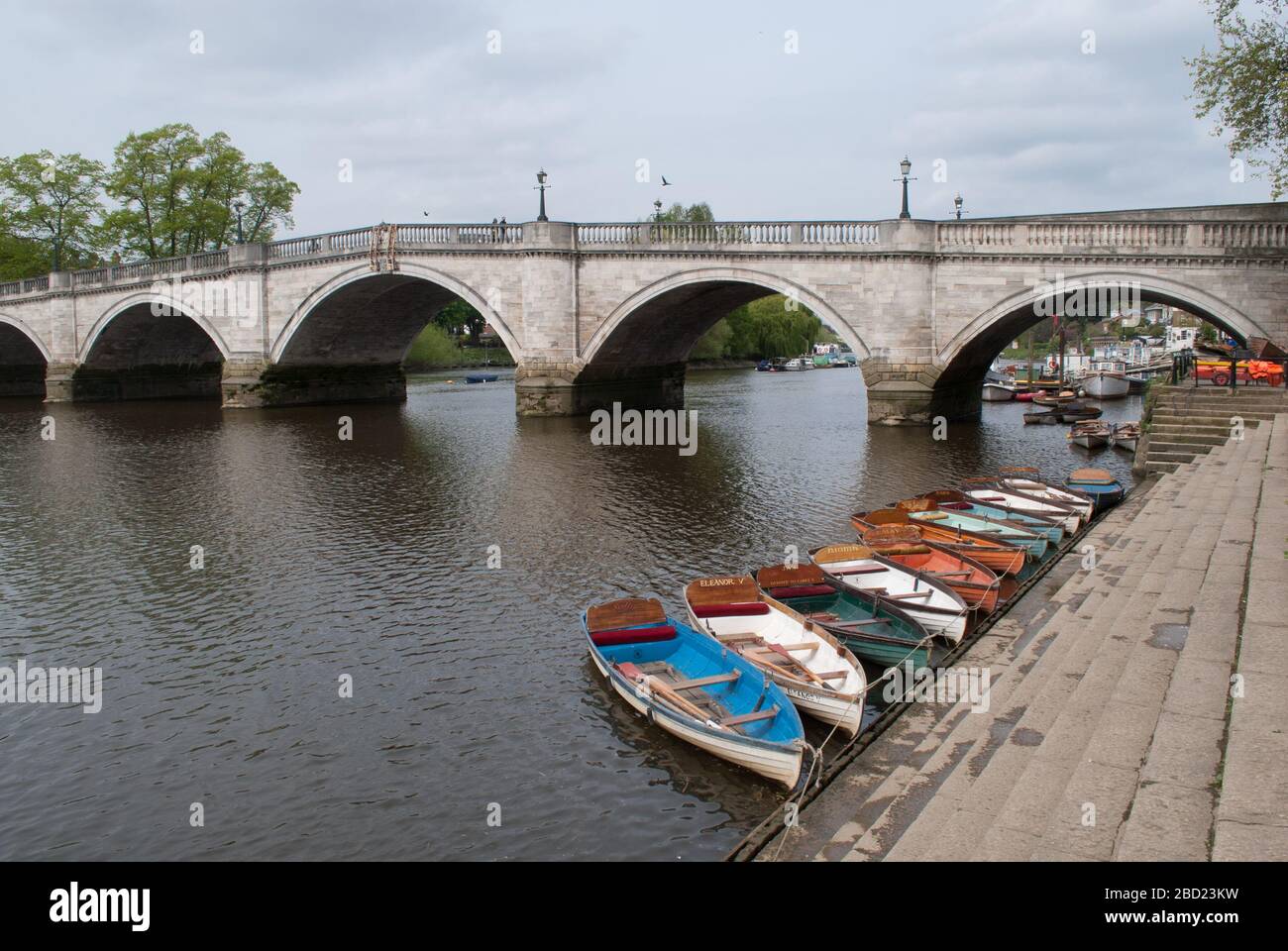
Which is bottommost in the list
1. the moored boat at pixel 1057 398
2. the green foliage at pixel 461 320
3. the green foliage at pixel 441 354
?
the moored boat at pixel 1057 398

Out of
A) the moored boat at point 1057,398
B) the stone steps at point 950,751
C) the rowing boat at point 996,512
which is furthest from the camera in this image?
the moored boat at point 1057,398

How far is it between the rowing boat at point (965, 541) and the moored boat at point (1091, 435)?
1333 centimetres

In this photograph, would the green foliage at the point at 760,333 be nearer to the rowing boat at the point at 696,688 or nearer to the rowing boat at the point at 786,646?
the rowing boat at the point at 786,646

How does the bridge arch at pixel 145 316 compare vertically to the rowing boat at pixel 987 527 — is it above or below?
above

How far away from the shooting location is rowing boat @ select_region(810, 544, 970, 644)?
11812 mm

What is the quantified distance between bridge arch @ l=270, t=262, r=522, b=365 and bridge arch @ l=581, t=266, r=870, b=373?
3725mm

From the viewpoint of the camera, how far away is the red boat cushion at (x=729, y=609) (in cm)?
1180

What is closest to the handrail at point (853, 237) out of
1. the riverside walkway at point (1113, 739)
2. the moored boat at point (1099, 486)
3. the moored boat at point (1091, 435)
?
the moored boat at point (1091, 435)

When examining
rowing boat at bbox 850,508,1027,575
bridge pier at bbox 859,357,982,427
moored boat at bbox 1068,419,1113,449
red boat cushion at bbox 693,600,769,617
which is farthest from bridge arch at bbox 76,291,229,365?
red boat cushion at bbox 693,600,769,617

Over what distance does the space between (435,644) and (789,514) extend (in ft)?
29.6

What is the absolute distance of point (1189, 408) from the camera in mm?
21766

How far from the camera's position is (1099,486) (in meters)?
19.8
